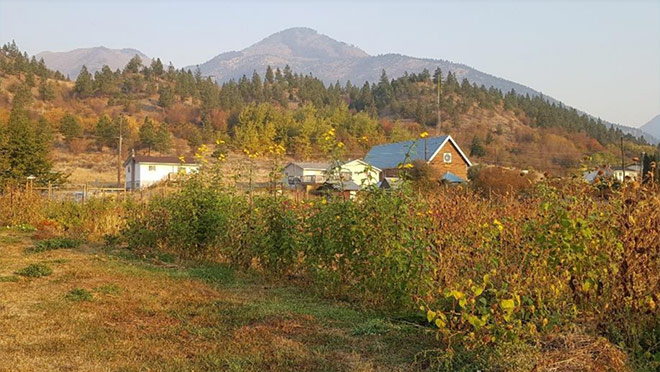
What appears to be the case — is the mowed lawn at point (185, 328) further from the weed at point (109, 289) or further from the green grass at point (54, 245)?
the green grass at point (54, 245)

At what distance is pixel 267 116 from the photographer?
68688 millimetres

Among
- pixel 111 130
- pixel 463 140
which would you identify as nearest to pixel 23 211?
pixel 111 130

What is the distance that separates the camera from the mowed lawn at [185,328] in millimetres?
3734

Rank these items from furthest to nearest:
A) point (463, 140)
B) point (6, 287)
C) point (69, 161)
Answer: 1. point (463, 140)
2. point (69, 161)
3. point (6, 287)

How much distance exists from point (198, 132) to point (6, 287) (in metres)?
63.1

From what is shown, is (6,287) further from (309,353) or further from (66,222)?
(66,222)

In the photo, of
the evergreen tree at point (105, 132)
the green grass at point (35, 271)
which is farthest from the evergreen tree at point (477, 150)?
the green grass at point (35, 271)

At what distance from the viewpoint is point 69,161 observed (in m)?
54.8

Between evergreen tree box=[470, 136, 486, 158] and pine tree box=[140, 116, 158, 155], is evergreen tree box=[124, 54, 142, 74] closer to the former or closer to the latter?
Result: pine tree box=[140, 116, 158, 155]

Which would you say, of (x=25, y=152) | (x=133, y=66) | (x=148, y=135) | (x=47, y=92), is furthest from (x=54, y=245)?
(x=133, y=66)

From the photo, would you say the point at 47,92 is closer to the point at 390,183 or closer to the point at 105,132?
the point at 105,132

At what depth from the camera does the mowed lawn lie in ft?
12.3

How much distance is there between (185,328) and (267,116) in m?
65.3

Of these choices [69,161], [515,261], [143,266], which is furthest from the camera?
[69,161]
